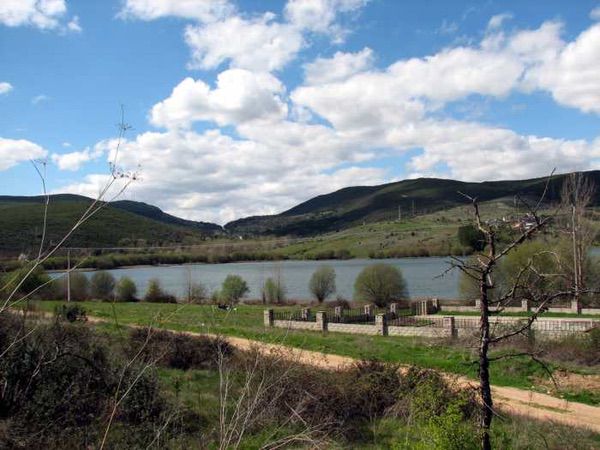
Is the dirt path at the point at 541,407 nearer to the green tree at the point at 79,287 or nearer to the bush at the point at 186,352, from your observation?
the bush at the point at 186,352

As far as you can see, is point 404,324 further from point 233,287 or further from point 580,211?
point 233,287

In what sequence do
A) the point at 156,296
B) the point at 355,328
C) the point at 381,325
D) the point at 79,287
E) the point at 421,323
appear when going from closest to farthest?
1. the point at 381,325
2. the point at 355,328
3. the point at 421,323
4. the point at 156,296
5. the point at 79,287

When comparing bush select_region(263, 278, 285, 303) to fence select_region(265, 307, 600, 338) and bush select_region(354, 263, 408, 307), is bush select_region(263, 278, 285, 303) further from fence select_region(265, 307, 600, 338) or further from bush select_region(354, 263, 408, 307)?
fence select_region(265, 307, 600, 338)

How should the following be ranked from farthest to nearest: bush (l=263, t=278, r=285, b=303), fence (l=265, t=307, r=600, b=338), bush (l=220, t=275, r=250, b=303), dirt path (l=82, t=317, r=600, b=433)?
1. bush (l=263, t=278, r=285, b=303)
2. bush (l=220, t=275, r=250, b=303)
3. fence (l=265, t=307, r=600, b=338)
4. dirt path (l=82, t=317, r=600, b=433)

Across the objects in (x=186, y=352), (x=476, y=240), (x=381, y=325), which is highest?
(x=476, y=240)

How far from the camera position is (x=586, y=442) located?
8.94m

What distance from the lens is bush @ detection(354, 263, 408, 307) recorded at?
4172 centimetres

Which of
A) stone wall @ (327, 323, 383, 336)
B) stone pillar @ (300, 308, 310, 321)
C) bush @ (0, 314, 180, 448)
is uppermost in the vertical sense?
bush @ (0, 314, 180, 448)

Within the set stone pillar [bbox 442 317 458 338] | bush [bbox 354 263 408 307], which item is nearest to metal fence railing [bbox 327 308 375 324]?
stone pillar [bbox 442 317 458 338]

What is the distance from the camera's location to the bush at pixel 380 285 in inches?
1642

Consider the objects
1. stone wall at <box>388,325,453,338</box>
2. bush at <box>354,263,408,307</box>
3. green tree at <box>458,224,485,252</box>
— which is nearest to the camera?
green tree at <box>458,224,485,252</box>

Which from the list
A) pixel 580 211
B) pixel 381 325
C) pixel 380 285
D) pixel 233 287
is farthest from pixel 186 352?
pixel 233 287

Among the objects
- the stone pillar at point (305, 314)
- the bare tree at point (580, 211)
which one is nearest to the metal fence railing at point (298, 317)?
the stone pillar at point (305, 314)

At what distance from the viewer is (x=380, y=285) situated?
137ft
